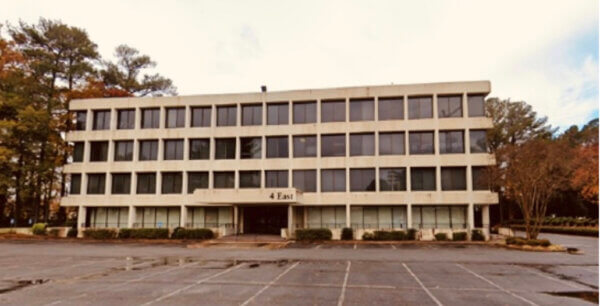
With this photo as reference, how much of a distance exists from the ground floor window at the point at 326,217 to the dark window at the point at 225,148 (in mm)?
9059

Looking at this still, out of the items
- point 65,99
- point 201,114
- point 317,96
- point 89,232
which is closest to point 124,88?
point 65,99

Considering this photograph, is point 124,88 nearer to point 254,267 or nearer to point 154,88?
point 154,88

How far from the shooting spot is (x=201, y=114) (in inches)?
1635

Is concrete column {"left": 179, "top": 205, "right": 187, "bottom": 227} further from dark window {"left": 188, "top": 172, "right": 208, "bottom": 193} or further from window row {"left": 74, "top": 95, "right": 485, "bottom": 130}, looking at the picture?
window row {"left": 74, "top": 95, "right": 485, "bottom": 130}

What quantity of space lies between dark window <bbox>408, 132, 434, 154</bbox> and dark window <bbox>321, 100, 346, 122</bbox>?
652 centimetres

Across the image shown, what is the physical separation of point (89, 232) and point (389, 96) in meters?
29.5

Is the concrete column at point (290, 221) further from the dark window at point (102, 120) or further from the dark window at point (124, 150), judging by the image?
the dark window at point (102, 120)

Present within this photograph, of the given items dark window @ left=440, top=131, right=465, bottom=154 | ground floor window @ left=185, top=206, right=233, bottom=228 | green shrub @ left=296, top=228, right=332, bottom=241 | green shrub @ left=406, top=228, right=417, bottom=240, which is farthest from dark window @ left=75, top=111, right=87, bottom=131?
dark window @ left=440, top=131, right=465, bottom=154

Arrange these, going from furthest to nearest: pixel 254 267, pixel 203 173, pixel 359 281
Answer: pixel 203 173, pixel 254 267, pixel 359 281

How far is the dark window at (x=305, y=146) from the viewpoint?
129 ft

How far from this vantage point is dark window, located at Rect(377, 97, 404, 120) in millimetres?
38344

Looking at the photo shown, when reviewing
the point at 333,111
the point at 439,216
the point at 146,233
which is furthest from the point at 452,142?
the point at 146,233

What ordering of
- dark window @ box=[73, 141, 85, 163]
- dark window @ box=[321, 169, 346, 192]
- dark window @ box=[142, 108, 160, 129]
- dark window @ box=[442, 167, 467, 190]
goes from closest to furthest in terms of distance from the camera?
1. dark window @ box=[442, 167, 467, 190]
2. dark window @ box=[321, 169, 346, 192]
3. dark window @ box=[142, 108, 160, 129]
4. dark window @ box=[73, 141, 85, 163]

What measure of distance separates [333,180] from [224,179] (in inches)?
409
